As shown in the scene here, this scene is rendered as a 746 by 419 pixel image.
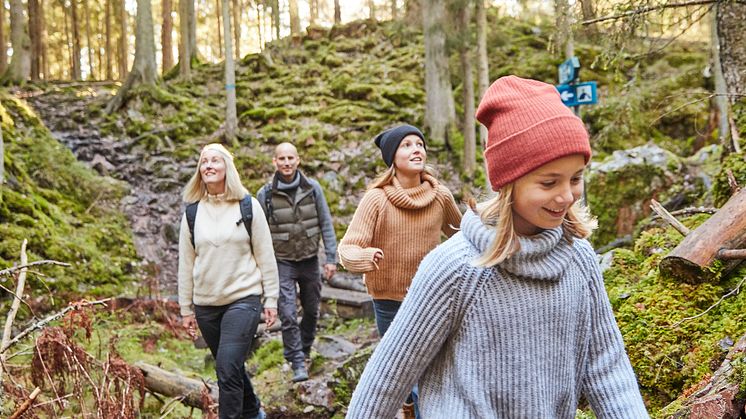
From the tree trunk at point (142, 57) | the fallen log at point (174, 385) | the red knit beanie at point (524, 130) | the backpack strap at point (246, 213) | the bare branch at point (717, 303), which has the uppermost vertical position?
the tree trunk at point (142, 57)

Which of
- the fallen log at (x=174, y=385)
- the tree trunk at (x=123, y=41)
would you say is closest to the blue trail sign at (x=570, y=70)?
the fallen log at (x=174, y=385)

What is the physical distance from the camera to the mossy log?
3961 millimetres

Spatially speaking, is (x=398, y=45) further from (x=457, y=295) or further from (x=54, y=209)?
(x=457, y=295)

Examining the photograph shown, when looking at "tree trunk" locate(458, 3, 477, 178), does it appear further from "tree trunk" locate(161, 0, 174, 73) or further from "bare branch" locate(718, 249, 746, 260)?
"tree trunk" locate(161, 0, 174, 73)

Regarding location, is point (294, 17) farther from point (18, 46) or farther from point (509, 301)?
point (509, 301)

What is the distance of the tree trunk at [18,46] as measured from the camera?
68.8 feet

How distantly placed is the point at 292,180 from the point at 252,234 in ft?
5.56

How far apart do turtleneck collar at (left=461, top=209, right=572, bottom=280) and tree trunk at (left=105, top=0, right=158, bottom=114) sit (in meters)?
18.8

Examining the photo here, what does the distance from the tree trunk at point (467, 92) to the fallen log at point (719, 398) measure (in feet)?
38.4

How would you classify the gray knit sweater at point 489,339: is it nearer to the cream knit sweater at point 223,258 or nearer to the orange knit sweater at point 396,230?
the orange knit sweater at point 396,230

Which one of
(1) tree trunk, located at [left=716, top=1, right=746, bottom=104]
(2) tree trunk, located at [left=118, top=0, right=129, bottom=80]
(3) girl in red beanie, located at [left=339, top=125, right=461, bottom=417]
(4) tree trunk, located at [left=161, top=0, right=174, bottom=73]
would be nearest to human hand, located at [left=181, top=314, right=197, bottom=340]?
(3) girl in red beanie, located at [left=339, top=125, right=461, bottom=417]

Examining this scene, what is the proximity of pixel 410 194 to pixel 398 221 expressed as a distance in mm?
235

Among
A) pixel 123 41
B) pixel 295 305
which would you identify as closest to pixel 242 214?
pixel 295 305

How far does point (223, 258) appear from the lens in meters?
4.89
